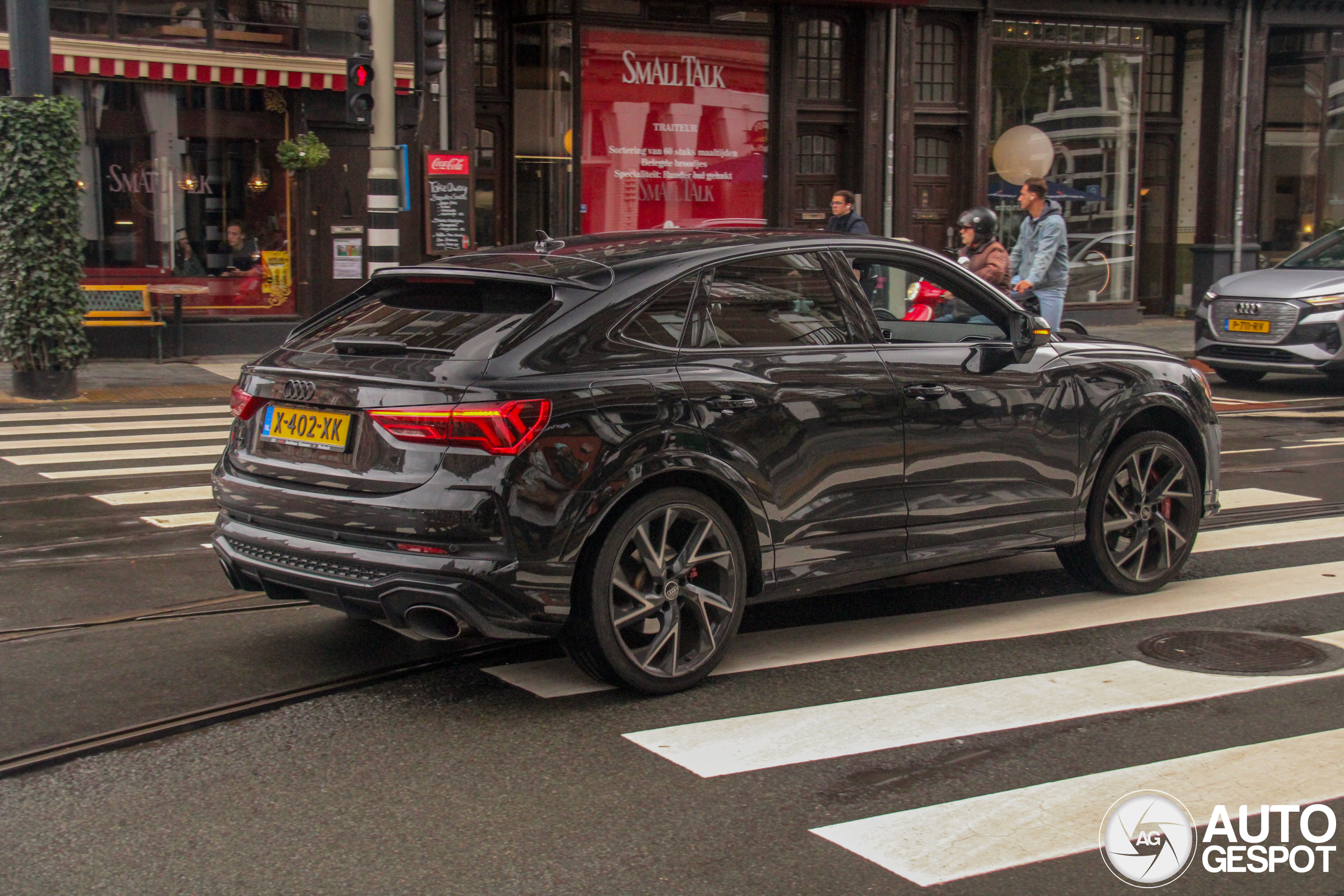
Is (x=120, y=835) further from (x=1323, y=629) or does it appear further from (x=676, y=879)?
(x=1323, y=629)

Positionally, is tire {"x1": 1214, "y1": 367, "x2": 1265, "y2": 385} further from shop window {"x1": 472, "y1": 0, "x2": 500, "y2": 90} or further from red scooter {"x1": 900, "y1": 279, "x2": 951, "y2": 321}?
red scooter {"x1": 900, "y1": 279, "x2": 951, "y2": 321}

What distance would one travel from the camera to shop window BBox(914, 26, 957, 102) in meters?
23.0

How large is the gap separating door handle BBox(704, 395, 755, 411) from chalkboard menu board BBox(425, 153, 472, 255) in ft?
41.9

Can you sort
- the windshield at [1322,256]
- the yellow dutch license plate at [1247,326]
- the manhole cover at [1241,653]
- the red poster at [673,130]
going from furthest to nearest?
the red poster at [673,130] → the windshield at [1322,256] → the yellow dutch license plate at [1247,326] → the manhole cover at [1241,653]

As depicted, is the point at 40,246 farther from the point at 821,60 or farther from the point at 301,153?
the point at 821,60

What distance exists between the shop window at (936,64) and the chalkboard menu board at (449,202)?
8344mm

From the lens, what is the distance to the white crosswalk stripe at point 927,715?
190 inches

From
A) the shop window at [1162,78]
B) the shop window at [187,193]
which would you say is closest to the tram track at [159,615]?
the shop window at [187,193]

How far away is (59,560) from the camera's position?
761cm

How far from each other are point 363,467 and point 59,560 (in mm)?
3330

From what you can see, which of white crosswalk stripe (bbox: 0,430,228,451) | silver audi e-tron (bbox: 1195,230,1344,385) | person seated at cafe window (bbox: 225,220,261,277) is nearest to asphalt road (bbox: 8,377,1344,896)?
white crosswalk stripe (bbox: 0,430,228,451)

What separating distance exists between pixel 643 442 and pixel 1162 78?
22.8 meters

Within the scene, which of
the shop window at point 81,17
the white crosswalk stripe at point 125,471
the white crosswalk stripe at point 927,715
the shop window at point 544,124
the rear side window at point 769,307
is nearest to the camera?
the white crosswalk stripe at point 927,715

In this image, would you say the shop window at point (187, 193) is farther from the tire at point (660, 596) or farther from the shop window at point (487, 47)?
the tire at point (660, 596)
